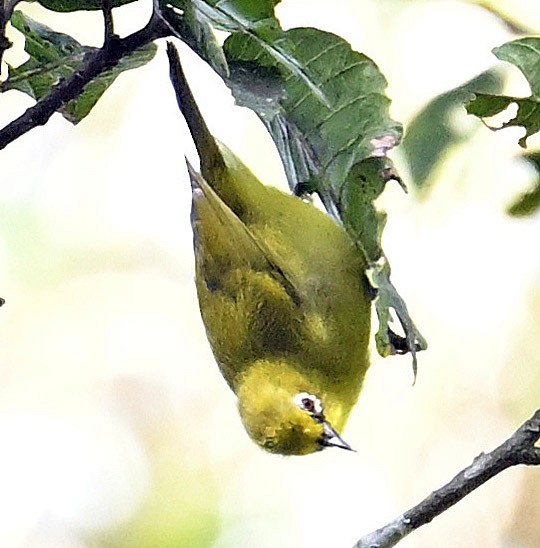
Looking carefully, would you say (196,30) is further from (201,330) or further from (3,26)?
(201,330)

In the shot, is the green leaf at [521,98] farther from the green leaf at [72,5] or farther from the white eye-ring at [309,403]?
the white eye-ring at [309,403]

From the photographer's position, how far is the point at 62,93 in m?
0.61

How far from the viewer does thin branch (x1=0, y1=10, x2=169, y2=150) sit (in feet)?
1.93

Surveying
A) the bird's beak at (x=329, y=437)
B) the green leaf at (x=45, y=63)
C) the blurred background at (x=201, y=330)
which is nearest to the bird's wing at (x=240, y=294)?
the bird's beak at (x=329, y=437)

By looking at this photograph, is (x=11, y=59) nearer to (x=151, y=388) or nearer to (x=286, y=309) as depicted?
(x=151, y=388)

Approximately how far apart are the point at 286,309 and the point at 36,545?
82 centimetres

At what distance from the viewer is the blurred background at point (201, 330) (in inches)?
66.5

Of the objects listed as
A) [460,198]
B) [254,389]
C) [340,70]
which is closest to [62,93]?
[340,70]

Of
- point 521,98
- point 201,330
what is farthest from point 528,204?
point 201,330

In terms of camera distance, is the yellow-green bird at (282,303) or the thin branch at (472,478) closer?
the thin branch at (472,478)

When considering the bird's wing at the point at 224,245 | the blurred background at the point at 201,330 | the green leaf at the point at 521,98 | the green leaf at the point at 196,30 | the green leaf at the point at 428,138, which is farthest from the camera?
the blurred background at the point at 201,330

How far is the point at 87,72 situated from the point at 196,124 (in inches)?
15.1

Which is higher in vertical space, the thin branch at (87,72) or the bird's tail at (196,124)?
the thin branch at (87,72)

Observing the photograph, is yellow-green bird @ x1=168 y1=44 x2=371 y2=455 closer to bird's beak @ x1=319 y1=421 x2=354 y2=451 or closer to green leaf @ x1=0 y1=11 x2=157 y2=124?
bird's beak @ x1=319 y1=421 x2=354 y2=451
